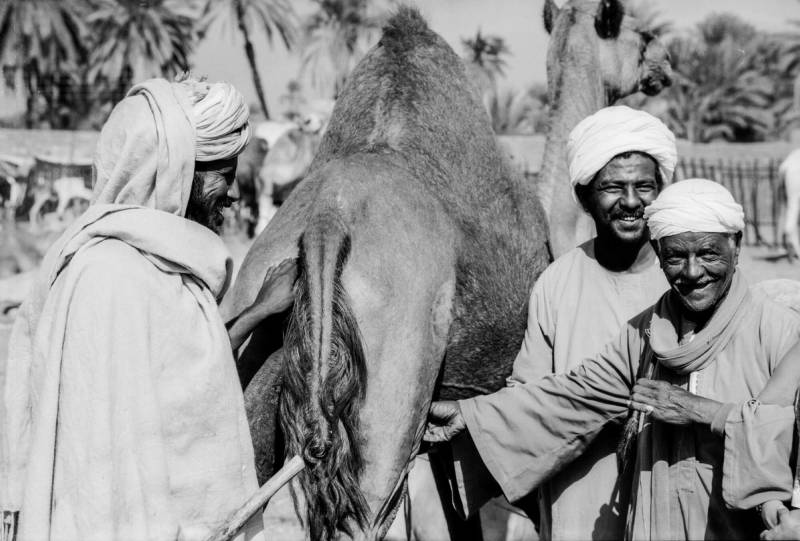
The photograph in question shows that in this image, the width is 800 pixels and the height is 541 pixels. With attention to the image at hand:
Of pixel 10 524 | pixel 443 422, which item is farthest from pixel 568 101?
pixel 10 524

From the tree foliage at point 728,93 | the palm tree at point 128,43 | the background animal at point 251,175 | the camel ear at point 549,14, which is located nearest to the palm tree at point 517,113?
the tree foliage at point 728,93

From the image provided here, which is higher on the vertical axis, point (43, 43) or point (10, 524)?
point (43, 43)

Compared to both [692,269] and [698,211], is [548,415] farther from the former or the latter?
[698,211]

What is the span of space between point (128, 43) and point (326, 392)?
37.2 meters

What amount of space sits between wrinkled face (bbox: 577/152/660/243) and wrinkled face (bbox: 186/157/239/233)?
144 centimetres

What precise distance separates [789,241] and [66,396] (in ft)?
56.5

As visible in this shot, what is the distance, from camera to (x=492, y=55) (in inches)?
1581

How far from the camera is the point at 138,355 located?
2535 mm

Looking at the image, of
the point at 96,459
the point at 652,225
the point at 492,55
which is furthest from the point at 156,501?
the point at 492,55

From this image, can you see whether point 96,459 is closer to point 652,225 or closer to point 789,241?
point 652,225

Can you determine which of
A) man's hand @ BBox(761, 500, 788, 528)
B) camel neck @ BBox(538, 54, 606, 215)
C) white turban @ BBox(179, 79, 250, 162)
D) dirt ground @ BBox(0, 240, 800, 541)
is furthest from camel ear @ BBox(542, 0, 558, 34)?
man's hand @ BBox(761, 500, 788, 528)

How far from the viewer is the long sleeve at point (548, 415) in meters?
3.40

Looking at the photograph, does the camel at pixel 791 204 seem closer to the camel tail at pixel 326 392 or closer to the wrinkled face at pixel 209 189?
the camel tail at pixel 326 392

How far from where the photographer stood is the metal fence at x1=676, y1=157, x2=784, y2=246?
71.7 ft
